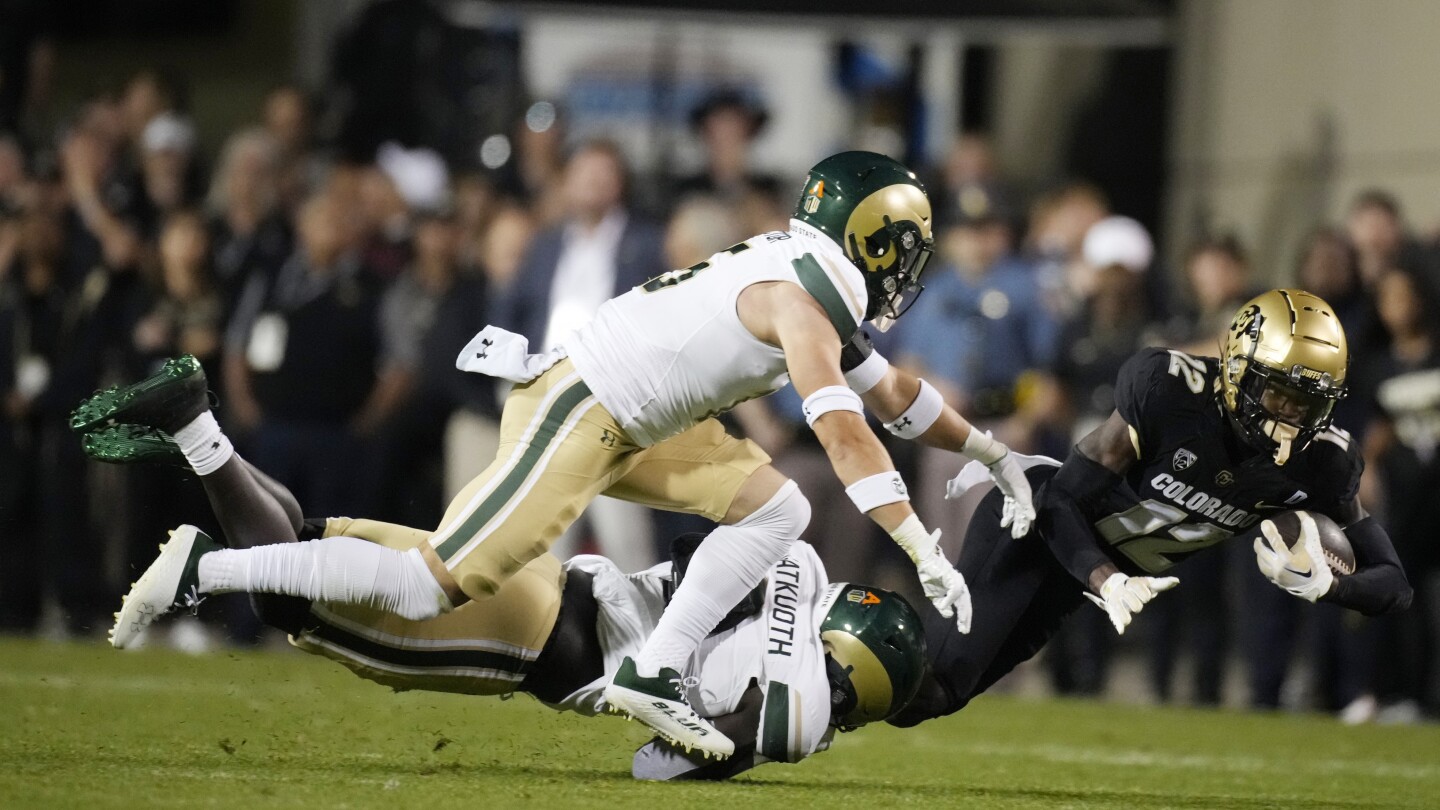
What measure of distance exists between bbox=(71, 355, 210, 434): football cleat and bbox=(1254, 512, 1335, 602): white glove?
2.72 meters

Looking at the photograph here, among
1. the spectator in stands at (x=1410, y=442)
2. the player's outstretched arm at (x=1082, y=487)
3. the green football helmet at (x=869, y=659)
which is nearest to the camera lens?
the green football helmet at (x=869, y=659)

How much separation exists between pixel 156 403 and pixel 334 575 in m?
0.68

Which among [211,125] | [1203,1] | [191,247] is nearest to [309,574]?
[191,247]

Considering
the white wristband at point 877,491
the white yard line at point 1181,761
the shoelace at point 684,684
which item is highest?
the white wristband at point 877,491

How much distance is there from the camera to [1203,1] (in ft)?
40.0

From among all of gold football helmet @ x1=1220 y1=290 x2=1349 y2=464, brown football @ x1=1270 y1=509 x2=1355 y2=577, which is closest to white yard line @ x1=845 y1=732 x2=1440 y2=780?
brown football @ x1=1270 y1=509 x2=1355 y2=577

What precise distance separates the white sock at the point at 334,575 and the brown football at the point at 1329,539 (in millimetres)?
2192

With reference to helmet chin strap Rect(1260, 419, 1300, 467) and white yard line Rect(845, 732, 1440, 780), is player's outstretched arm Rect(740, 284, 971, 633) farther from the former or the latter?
white yard line Rect(845, 732, 1440, 780)

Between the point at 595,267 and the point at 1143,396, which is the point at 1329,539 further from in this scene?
the point at 595,267

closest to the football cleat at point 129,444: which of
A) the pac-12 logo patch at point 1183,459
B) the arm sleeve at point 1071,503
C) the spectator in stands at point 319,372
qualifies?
the arm sleeve at point 1071,503

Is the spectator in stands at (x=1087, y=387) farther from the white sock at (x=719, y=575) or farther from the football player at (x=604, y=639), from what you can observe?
the white sock at (x=719, y=575)

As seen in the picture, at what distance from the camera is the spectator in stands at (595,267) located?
27.3ft

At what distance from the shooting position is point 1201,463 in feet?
17.9

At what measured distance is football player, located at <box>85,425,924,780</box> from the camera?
195 inches
